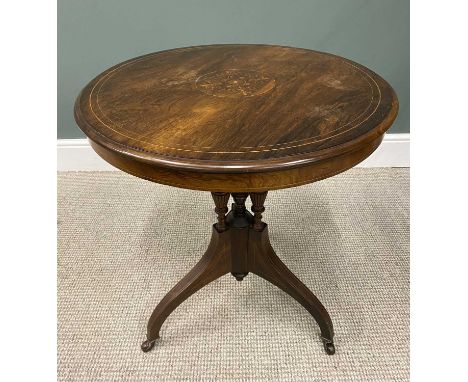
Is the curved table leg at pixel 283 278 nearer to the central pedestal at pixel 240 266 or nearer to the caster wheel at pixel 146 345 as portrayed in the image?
the central pedestal at pixel 240 266

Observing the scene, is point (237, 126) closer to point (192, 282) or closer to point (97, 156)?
point (192, 282)

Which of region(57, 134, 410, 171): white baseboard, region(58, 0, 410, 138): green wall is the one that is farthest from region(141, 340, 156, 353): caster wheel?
region(58, 0, 410, 138): green wall

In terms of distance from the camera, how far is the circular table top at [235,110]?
1.12 m

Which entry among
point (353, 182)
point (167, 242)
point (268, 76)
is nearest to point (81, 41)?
point (167, 242)

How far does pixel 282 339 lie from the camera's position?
5.33ft

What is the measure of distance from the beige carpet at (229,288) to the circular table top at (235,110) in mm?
705

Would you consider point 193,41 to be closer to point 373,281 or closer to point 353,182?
point 353,182

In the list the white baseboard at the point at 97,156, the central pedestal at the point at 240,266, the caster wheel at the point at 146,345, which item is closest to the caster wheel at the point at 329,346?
the central pedestal at the point at 240,266

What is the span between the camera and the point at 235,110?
1.31 meters

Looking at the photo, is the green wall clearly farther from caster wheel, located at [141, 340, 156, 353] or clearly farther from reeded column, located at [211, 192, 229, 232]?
caster wheel, located at [141, 340, 156, 353]

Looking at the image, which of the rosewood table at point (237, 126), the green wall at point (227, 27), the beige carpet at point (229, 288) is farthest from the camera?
the green wall at point (227, 27)

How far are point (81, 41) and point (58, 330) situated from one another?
131 cm

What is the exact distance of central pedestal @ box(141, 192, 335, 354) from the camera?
155 cm

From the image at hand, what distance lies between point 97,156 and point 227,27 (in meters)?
0.89
